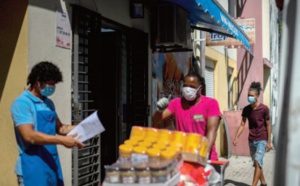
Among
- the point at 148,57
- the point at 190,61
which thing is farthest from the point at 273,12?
the point at 148,57

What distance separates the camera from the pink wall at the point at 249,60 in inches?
644

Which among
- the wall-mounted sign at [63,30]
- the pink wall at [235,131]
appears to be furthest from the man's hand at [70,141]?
the pink wall at [235,131]

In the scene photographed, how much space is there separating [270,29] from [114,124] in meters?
16.1

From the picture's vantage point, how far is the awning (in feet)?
21.6

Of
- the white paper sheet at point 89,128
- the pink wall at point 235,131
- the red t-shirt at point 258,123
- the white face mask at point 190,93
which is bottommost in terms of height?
the pink wall at point 235,131

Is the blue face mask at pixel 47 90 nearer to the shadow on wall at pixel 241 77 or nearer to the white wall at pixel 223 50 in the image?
the white wall at pixel 223 50

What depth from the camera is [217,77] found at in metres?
13.6

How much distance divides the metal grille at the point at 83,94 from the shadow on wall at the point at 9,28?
1.03m

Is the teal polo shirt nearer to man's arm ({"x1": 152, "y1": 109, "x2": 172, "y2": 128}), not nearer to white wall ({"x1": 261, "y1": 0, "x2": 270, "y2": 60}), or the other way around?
man's arm ({"x1": 152, "y1": 109, "x2": 172, "y2": 128})

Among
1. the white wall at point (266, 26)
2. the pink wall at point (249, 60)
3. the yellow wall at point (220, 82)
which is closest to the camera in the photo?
the yellow wall at point (220, 82)

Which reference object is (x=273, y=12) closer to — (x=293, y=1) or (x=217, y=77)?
(x=217, y=77)

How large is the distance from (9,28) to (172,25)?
394 centimetres

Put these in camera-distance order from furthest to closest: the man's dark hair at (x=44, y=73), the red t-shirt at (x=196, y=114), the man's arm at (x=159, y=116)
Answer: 1. the man's arm at (x=159, y=116)
2. the red t-shirt at (x=196, y=114)
3. the man's dark hair at (x=44, y=73)

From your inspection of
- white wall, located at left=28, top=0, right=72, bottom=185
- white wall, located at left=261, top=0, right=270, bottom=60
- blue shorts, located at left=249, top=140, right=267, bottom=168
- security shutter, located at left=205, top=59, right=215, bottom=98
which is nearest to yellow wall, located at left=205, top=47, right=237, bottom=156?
security shutter, located at left=205, top=59, right=215, bottom=98
